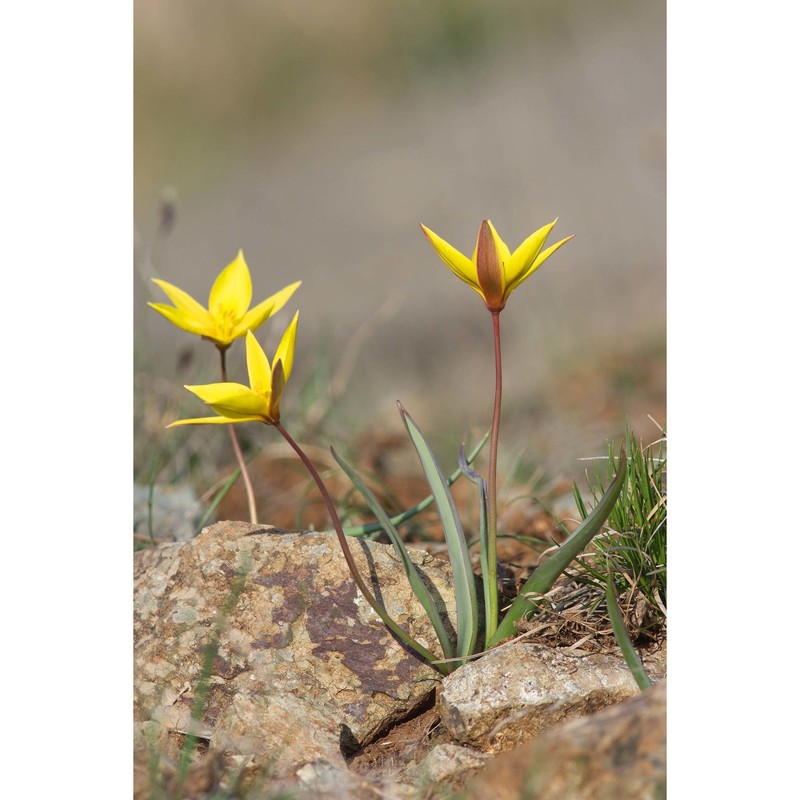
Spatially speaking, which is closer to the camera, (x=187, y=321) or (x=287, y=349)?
(x=287, y=349)

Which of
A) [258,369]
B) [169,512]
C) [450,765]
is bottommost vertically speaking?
[450,765]

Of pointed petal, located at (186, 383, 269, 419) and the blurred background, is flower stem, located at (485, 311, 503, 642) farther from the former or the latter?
the blurred background

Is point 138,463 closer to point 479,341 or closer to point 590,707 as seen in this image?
point 590,707

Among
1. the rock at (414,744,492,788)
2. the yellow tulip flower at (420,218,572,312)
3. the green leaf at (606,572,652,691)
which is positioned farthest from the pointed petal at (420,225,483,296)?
the rock at (414,744,492,788)

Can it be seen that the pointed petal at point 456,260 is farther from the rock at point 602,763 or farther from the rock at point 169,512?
the rock at point 169,512

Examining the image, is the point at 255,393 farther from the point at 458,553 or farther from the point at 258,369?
the point at 458,553

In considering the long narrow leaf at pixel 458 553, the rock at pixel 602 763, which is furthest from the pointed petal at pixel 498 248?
the rock at pixel 602 763

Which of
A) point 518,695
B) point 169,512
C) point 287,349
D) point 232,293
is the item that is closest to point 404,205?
point 169,512
